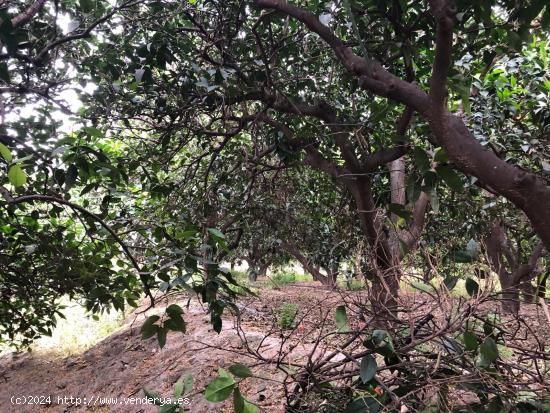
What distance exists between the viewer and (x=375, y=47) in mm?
→ 2572

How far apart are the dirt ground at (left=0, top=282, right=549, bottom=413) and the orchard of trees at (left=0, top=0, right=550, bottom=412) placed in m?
0.65

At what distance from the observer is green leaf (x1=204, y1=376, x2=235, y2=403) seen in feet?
4.23

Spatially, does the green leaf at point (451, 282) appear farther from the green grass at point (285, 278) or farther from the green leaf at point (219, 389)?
the green grass at point (285, 278)

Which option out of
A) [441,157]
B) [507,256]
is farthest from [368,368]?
[507,256]

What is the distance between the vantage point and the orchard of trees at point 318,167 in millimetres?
1493

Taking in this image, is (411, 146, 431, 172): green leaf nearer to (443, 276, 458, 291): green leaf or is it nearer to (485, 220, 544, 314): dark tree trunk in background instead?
(443, 276, 458, 291): green leaf

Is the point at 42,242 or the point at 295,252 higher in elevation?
the point at 42,242

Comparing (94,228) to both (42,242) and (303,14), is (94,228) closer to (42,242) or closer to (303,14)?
(42,242)

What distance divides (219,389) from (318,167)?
7.66ft

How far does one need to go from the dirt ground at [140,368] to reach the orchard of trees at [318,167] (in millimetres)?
653

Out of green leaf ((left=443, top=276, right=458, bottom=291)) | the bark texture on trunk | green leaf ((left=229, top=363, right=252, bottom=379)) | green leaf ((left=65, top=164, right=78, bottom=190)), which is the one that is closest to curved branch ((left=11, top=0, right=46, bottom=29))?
green leaf ((left=65, top=164, right=78, bottom=190))

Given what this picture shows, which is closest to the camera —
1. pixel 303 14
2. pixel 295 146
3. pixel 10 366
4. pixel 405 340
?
pixel 405 340

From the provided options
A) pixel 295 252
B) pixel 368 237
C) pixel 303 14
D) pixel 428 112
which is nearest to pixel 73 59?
pixel 303 14

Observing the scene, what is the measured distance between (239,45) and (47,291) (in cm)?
265
